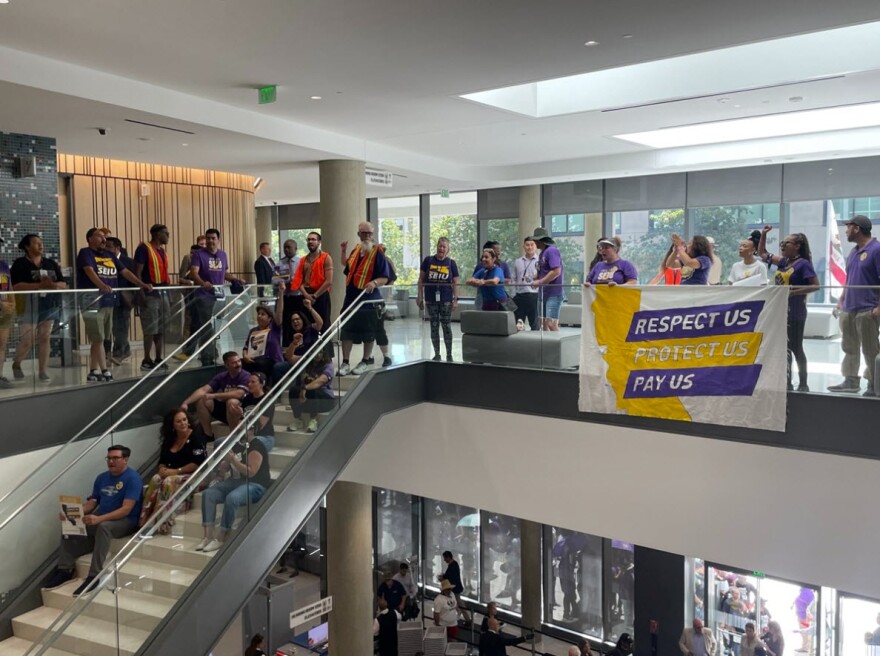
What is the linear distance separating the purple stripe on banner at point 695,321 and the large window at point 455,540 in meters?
10.4

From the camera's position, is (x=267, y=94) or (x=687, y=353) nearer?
(x=687, y=353)

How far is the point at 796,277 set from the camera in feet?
23.9

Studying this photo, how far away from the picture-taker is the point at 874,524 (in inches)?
262

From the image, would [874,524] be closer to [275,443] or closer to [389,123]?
[275,443]

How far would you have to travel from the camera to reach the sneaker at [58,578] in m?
6.93

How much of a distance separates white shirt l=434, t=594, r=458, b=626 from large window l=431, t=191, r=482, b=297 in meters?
9.42

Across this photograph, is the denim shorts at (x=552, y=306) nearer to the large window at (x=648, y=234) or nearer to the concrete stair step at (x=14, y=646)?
the concrete stair step at (x=14, y=646)

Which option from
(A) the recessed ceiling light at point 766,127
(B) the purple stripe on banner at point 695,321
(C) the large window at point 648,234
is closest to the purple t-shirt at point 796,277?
(B) the purple stripe on banner at point 695,321

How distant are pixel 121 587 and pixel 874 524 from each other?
6.20 m

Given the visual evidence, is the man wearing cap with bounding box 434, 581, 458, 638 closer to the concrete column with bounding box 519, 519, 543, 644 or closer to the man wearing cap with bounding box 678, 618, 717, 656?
the concrete column with bounding box 519, 519, 543, 644

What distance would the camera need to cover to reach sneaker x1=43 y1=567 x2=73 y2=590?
6932 millimetres

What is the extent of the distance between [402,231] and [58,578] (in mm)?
16330

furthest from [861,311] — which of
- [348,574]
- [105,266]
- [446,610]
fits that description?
[446,610]

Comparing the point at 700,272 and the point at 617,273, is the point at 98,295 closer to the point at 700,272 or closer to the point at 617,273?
the point at 617,273
